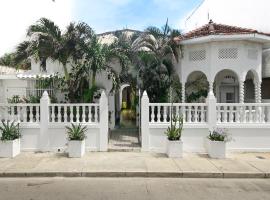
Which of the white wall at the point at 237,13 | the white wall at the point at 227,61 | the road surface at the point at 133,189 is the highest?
the white wall at the point at 237,13

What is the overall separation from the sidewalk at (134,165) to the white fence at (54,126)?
464 mm

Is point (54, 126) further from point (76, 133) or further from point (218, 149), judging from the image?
point (218, 149)

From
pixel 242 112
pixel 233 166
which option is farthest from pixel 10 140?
pixel 242 112

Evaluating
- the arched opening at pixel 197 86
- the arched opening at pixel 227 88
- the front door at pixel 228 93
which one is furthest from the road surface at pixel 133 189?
the front door at pixel 228 93

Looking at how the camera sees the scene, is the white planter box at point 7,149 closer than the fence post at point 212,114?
Yes

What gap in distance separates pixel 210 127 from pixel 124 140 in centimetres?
338

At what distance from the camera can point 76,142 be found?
10789mm

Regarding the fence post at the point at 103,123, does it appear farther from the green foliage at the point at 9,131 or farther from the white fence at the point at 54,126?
the green foliage at the point at 9,131

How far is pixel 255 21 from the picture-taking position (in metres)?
17.3

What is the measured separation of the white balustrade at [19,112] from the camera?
38.6 ft

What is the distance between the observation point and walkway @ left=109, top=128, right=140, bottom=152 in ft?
38.9

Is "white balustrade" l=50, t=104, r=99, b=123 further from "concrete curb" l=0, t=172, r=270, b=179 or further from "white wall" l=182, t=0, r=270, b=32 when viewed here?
"white wall" l=182, t=0, r=270, b=32

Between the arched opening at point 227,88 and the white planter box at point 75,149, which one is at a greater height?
the arched opening at point 227,88

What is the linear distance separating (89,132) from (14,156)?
8.41 ft
